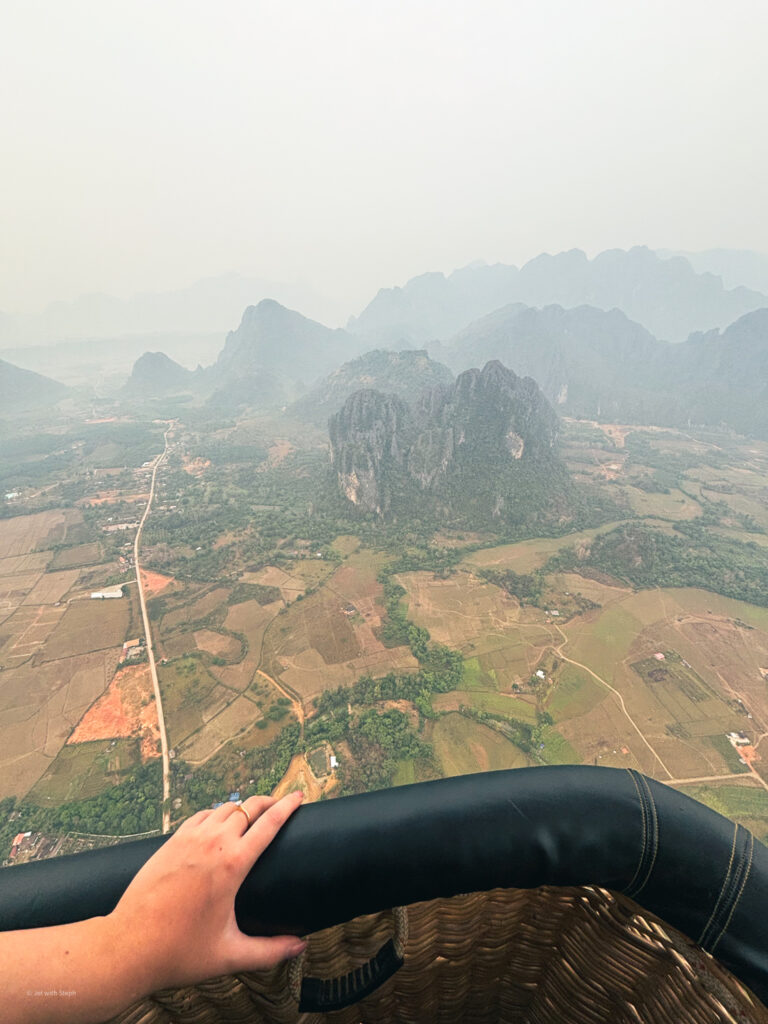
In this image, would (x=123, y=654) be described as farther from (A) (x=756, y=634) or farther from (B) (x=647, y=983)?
(A) (x=756, y=634)

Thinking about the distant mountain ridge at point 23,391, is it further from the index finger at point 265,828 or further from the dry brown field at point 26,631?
the index finger at point 265,828

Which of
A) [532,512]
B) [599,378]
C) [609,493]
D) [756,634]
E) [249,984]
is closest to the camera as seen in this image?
[249,984]

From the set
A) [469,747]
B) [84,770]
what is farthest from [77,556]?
[469,747]

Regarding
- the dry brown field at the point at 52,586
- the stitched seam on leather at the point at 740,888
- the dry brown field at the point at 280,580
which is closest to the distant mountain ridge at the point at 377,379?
the dry brown field at the point at 280,580

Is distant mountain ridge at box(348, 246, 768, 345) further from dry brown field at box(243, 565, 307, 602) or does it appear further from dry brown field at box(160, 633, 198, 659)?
dry brown field at box(160, 633, 198, 659)

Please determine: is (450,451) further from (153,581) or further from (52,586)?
(52,586)

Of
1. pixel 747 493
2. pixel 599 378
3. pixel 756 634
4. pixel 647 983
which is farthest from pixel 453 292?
pixel 647 983
